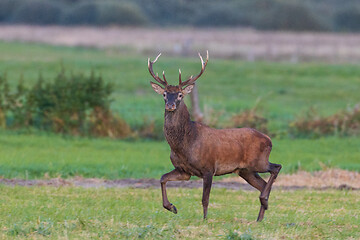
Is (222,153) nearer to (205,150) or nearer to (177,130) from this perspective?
(205,150)

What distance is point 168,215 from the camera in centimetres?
1126

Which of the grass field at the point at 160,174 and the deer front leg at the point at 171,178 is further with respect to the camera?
the deer front leg at the point at 171,178

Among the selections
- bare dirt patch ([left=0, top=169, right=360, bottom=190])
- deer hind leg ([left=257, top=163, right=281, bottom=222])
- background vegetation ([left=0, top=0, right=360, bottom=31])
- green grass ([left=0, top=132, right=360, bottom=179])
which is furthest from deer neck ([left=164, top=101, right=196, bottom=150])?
background vegetation ([left=0, top=0, right=360, bottom=31])

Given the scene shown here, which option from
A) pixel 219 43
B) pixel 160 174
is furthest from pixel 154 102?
pixel 219 43

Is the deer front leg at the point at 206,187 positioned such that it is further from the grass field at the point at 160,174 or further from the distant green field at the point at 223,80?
the distant green field at the point at 223,80

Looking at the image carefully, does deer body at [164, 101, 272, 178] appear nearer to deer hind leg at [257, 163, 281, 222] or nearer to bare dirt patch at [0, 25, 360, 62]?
deer hind leg at [257, 163, 281, 222]

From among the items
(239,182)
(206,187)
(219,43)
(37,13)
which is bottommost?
(239,182)

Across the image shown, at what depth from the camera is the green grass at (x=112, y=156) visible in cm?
1619

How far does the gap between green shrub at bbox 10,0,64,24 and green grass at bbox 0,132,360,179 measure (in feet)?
177

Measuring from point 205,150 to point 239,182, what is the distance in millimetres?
5147

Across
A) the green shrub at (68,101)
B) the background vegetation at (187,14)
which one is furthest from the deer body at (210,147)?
the background vegetation at (187,14)

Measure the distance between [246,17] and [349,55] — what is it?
31.5 m

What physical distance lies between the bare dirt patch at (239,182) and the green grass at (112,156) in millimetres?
501

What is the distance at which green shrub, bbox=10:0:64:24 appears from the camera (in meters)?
72.8
